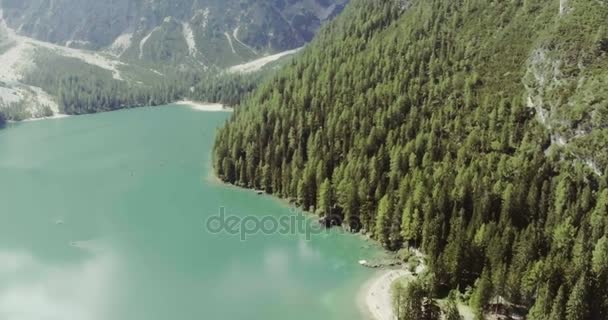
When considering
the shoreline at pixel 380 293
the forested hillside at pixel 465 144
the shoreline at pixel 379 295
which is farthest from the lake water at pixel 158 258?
the forested hillside at pixel 465 144

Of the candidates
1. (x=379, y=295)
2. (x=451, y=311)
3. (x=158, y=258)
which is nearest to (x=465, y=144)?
(x=379, y=295)

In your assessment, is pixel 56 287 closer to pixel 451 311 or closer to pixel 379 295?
pixel 379 295

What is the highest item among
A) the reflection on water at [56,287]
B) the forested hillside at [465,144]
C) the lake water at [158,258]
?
the forested hillside at [465,144]

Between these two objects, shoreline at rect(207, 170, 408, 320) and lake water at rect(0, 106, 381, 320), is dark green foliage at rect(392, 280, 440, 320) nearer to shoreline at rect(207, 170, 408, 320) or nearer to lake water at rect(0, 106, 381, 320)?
shoreline at rect(207, 170, 408, 320)

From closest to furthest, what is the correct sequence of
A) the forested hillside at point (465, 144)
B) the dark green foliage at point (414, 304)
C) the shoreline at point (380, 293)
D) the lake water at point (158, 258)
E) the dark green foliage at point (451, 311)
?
the dark green foliage at point (451, 311)
the dark green foliage at point (414, 304)
the shoreline at point (380, 293)
the forested hillside at point (465, 144)
the lake water at point (158, 258)

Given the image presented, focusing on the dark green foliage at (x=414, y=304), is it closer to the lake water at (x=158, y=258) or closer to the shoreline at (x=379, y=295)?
the shoreline at (x=379, y=295)

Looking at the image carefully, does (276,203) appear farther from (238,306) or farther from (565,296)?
(565,296)

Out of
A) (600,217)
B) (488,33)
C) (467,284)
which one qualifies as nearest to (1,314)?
(467,284)
